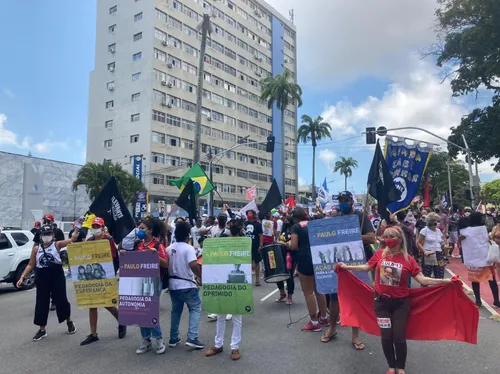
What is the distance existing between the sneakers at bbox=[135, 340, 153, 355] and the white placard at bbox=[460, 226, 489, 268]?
240 inches

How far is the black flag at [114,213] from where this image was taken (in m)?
6.89

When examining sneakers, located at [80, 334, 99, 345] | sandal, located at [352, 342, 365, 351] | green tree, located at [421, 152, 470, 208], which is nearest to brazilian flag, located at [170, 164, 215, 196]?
sneakers, located at [80, 334, 99, 345]

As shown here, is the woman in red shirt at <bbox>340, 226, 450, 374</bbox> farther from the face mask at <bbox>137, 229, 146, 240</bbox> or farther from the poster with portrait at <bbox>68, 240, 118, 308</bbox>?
the poster with portrait at <bbox>68, 240, 118, 308</bbox>

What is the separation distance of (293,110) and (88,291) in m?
75.0

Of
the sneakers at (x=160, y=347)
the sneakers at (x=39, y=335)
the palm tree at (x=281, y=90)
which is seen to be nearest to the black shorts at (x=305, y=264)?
the sneakers at (x=160, y=347)

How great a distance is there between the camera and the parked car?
1063cm

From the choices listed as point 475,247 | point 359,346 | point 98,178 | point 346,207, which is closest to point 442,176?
point 98,178

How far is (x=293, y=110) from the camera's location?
78.6 m

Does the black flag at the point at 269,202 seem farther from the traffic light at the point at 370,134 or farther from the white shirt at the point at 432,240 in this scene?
the traffic light at the point at 370,134

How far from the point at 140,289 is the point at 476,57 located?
90.1ft

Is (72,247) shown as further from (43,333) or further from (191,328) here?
(191,328)

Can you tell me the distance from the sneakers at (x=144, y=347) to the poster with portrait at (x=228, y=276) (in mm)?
1045

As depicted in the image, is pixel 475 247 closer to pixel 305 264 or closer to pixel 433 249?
pixel 433 249

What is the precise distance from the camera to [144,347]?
565 centimetres
